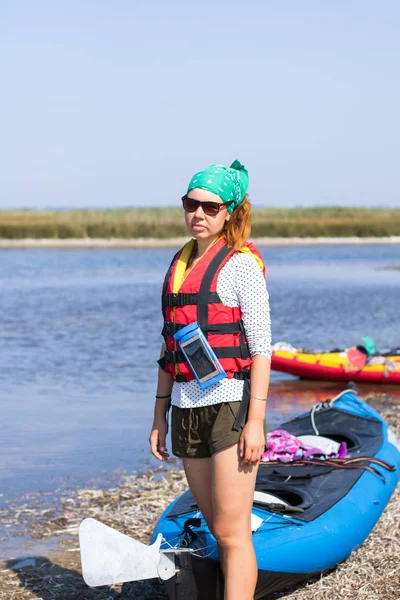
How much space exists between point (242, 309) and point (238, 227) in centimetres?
33

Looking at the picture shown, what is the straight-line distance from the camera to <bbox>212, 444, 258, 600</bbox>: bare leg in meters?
3.18

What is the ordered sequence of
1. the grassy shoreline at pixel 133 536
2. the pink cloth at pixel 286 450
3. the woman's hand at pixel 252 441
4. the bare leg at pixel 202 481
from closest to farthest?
the woman's hand at pixel 252 441
the bare leg at pixel 202 481
the grassy shoreline at pixel 133 536
the pink cloth at pixel 286 450

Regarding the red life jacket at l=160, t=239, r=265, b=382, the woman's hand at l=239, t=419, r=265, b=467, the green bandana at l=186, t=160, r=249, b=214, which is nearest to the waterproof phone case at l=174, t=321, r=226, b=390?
the red life jacket at l=160, t=239, r=265, b=382

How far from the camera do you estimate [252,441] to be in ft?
10.3

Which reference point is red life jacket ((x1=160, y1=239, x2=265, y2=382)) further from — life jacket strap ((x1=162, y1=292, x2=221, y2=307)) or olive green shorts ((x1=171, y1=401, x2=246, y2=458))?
olive green shorts ((x1=171, y1=401, x2=246, y2=458))

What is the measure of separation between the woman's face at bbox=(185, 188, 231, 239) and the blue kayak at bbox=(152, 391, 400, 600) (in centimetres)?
131

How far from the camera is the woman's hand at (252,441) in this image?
10.3ft

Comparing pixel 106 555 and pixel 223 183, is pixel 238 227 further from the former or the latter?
pixel 106 555

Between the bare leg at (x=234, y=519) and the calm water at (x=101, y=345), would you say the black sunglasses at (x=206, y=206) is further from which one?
the calm water at (x=101, y=345)

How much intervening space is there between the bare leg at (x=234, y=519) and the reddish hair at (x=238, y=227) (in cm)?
76

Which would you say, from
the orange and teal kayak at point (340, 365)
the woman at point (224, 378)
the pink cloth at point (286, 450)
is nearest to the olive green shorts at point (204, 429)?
the woman at point (224, 378)

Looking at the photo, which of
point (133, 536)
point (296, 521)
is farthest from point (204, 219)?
point (133, 536)

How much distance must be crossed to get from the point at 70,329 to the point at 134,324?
1417mm

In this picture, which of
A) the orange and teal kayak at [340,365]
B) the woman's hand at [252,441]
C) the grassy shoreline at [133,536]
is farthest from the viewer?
the orange and teal kayak at [340,365]
